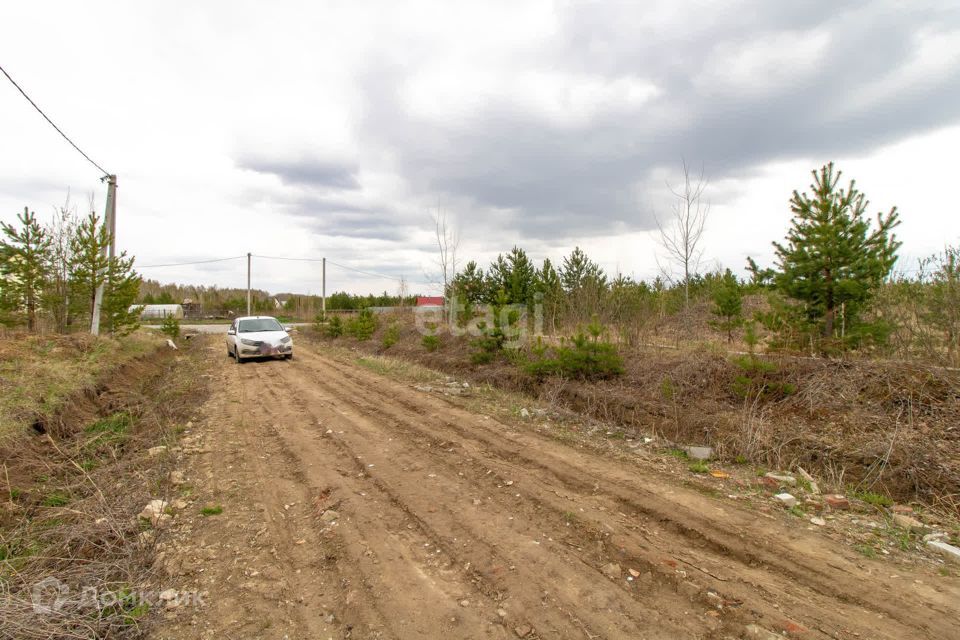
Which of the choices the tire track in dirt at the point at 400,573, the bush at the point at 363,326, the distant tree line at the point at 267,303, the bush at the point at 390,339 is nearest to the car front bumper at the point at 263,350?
the bush at the point at 390,339

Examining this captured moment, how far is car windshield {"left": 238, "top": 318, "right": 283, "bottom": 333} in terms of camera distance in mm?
16094

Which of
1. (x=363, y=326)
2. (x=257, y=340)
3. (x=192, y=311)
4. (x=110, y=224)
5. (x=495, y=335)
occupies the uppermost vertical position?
(x=110, y=224)

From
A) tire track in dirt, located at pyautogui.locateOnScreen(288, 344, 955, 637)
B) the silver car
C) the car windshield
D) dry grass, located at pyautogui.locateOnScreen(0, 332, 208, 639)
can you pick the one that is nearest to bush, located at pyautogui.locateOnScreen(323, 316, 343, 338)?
the car windshield

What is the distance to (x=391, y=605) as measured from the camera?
289 cm

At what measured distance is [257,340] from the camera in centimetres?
1509

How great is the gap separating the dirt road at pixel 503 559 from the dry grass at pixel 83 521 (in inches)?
12.8

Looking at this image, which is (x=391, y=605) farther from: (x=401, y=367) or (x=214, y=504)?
(x=401, y=367)

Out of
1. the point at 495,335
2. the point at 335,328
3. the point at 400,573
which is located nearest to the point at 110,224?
the point at 335,328

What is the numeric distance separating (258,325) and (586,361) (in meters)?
12.5

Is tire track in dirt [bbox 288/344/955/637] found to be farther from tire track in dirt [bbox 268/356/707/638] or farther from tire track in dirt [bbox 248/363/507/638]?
tire track in dirt [bbox 248/363/507/638]

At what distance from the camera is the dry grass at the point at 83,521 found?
2652 mm

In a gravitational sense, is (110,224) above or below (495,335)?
above

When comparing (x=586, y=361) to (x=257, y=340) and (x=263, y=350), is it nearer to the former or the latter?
(x=263, y=350)

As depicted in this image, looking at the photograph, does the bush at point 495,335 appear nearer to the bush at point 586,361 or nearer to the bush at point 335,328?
the bush at point 586,361
